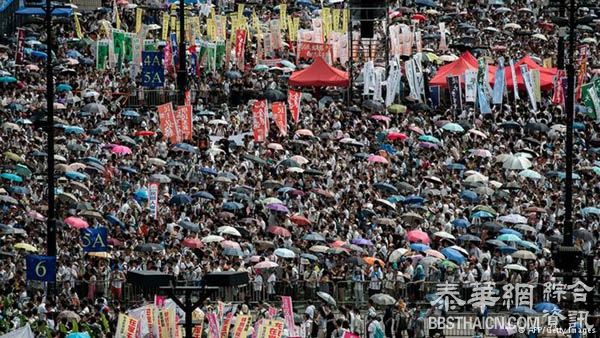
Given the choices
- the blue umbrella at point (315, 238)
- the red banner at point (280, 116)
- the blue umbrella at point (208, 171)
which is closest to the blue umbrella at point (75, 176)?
the blue umbrella at point (208, 171)

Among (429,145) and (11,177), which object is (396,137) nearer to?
(429,145)

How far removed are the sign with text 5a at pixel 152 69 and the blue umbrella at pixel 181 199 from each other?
384 inches

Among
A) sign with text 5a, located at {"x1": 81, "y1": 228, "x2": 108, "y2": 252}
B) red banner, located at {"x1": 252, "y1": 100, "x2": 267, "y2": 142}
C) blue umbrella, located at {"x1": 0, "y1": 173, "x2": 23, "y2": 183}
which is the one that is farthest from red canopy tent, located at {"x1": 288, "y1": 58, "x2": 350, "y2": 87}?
sign with text 5a, located at {"x1": 81, "y1": 228, "x2": 108, "y2": 252}

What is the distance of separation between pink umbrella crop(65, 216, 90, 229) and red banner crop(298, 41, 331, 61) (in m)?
17.1

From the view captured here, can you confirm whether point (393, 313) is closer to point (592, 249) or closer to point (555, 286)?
point (555, 286)

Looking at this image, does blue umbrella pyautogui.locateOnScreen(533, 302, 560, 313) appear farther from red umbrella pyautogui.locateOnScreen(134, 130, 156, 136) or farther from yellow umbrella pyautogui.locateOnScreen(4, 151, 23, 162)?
red umbrella pyautogui.locateOnScreen(134, 130, 156, 136)

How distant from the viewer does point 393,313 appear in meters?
47.9

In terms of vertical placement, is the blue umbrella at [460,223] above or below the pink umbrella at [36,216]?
below

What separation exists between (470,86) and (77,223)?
14652 millimetres

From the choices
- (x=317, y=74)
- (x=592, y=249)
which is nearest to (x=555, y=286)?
(x=592, y=249)

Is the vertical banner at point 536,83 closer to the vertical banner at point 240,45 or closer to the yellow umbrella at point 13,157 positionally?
the vertical banner at point 240,45

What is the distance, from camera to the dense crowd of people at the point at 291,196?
164 ft

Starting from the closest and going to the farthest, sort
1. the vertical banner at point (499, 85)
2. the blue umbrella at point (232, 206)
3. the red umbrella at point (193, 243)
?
the red umbrella at point (193, 243)
the blue umbrella at point (232, 206)
the vertical banner at point (499, 85)

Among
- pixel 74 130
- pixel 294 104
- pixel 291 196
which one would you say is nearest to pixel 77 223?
pixel 291 196
